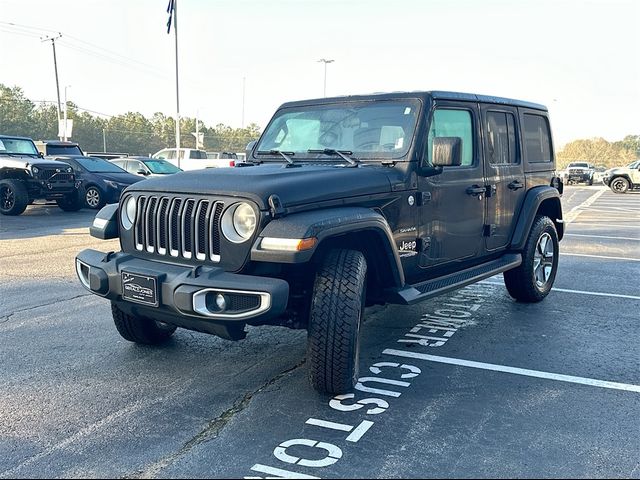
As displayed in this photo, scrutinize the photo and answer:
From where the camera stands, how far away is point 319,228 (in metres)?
3.41

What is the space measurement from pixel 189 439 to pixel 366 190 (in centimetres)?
190

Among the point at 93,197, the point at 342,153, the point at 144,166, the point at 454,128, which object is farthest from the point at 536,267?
the point at 144,166

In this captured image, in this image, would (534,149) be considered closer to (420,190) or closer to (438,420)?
(420,190)

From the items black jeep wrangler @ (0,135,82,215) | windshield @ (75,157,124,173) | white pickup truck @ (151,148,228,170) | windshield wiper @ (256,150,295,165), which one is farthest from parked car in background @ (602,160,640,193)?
windshield wiper @ (256,150,295,165)

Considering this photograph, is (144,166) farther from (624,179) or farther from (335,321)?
(624,179)

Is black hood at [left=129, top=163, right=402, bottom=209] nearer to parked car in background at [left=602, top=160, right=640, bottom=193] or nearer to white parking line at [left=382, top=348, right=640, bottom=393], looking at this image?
white parking line at [left=382, top=348, right=640, bottom=393]

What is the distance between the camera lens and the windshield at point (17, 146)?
604 inches

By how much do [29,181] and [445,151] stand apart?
42.4ft

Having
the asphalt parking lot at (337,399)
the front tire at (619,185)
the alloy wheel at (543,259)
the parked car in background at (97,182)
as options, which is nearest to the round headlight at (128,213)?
the asphalt parking lot at (337,399)

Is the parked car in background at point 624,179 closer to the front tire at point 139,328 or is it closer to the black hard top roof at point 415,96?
the black hard top roof at point 415,96

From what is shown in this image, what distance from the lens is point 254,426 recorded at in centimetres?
333

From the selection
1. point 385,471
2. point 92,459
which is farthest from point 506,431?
point 92,459

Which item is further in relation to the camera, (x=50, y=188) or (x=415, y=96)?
(x=50, y=188)

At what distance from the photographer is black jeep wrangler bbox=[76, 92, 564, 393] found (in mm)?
3436
